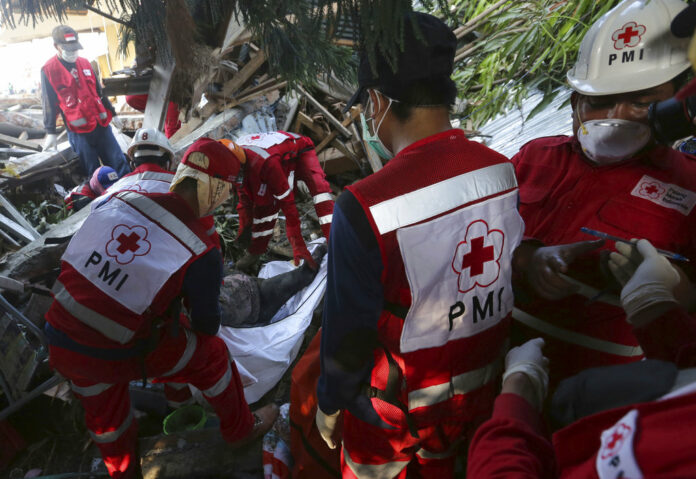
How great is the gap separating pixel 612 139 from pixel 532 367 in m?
0.93

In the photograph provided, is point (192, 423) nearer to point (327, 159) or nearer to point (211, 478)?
point (211, 478)

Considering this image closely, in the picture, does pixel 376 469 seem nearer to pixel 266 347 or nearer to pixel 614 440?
pixel 614 440

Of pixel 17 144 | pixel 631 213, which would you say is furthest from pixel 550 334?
pixel 17 144

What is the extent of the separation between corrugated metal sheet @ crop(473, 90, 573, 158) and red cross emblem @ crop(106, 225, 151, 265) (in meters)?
3.00

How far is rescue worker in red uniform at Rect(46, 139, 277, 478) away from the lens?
1.88 m

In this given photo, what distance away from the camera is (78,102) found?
218 inches

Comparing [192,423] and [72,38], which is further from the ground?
[72,38]

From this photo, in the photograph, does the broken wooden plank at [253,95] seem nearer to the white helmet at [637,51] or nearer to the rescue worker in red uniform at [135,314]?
the rescue worker in red uniform at [135,314]

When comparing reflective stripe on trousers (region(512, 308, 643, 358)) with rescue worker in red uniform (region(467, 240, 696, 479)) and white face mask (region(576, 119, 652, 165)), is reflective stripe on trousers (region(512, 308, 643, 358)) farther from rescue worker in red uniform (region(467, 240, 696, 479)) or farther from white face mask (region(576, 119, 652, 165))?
white face mask (region(576, 119, 652, 165))

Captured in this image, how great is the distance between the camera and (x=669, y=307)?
103 centimetres

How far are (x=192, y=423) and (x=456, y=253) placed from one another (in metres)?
2.35

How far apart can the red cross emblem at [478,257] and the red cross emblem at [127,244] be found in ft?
4.66

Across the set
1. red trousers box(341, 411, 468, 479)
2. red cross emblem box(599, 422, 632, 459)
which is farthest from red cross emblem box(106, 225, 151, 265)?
red cross emblem box(599, 422, 632, 459)

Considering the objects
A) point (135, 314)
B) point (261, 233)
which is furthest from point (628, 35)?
point (261, 233)
